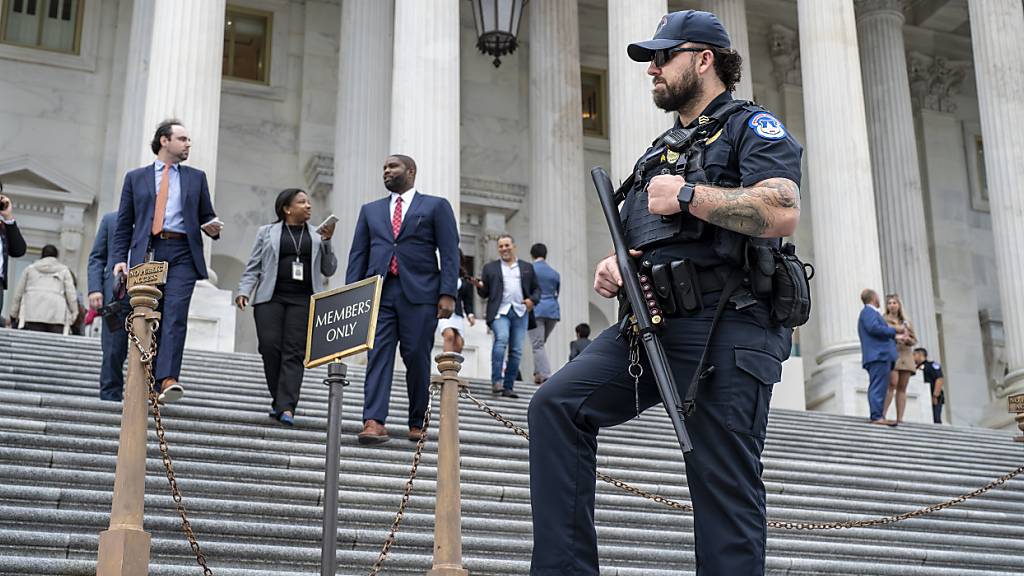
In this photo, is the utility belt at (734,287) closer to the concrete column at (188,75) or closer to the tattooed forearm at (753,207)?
the tattooed forearm at (753,207)

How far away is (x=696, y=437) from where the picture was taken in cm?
377

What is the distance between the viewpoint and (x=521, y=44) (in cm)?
2622

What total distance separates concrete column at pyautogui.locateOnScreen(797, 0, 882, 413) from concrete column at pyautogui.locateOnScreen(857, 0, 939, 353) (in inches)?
266

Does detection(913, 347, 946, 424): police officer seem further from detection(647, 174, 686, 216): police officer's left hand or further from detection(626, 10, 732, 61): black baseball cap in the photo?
detection(647, 174, 686, 216): police officer's left hand

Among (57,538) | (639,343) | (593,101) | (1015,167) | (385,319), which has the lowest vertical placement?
(57,538)

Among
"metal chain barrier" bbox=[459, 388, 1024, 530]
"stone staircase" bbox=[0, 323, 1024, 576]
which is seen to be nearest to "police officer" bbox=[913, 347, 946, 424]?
"stone staircase" bbox=[0, 323, 1024, 576]

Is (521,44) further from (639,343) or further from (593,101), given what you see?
(639,343)

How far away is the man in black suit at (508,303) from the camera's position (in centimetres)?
1301

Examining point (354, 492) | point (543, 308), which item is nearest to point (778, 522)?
point (354, 492)

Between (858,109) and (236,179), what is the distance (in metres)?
11.2

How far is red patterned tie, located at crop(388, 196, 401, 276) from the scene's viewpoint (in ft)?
30.1

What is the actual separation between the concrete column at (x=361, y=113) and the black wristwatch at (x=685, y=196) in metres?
16.1

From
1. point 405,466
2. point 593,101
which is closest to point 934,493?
point 405,466

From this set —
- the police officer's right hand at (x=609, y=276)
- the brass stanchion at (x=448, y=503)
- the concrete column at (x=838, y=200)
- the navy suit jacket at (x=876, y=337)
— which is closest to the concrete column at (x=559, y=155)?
the concrete column at (x=838, y=200)
